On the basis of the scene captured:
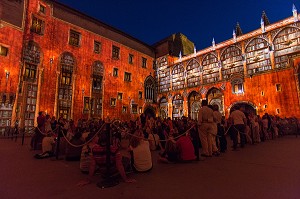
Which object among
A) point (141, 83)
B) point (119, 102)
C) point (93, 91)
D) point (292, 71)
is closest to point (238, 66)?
point (292, 71)

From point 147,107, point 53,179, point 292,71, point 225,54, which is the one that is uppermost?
point 225,54

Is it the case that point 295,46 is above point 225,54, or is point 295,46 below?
below

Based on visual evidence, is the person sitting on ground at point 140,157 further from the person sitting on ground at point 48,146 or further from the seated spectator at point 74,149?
the person sitting on ground at point 48,146

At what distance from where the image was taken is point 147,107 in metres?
25.7

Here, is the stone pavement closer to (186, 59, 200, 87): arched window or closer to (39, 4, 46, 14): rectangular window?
(39, 4, 46, 14): rectangular window

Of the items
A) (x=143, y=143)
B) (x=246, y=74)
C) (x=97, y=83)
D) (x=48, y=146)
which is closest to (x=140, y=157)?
(x=143, y=143)

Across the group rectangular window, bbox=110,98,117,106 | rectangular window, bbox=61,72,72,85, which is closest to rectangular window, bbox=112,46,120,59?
rectangular window, bbox=110,98,117,106

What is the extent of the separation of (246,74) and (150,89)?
13938mm

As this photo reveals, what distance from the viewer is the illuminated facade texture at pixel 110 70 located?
14602 mm

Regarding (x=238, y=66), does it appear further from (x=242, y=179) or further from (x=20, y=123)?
(x=20, y=123)

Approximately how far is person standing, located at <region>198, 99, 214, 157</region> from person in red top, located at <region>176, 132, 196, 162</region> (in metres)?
1.10

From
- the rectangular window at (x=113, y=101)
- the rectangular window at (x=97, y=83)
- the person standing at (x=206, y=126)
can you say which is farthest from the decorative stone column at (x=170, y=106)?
the person standing at (x=206, y=126)

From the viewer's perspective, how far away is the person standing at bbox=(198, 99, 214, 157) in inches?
225

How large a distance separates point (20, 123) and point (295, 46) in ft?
87.7
